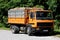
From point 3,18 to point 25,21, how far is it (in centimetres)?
1441

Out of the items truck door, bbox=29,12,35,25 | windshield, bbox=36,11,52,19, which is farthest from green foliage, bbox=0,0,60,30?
truck door, bbox=29,12,35,25

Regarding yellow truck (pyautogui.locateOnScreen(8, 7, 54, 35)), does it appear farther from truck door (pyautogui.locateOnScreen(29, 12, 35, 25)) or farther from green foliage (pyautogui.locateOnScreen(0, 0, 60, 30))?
green foliage (pyautogui.locateOnScreen(0, 0, 60, 30))

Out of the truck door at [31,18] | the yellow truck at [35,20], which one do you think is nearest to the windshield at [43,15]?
the yellow truck at [35,20]

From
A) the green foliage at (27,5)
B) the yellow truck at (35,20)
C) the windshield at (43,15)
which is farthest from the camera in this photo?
the green foliage at (27,5)

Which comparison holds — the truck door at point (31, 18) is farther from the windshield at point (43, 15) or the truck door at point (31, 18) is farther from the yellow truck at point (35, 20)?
the windshield at point (43, 15)

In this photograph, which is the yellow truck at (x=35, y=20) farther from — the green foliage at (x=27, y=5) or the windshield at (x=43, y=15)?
the green foliage at (x=27, y=5)

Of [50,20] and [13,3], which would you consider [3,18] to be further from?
[50,20]

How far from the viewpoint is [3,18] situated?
41750mm

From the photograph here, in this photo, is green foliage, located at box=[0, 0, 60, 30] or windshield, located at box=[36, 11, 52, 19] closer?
windshield, located at box=[36, 11, 52, 19]

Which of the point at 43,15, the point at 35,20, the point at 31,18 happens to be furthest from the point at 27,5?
the point at 35,20

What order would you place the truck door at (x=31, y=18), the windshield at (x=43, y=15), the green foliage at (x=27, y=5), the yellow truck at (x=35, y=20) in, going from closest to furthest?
the yellow truck at (x=35, y=20) < the truck door at (x=31, y=18) < the windshield at (x=43, y=15) < the green foliage at (x=27, y=5)

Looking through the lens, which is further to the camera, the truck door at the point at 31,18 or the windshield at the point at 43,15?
the windshield at the point at 43,15

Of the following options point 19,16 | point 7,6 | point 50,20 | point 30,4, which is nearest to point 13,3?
point 7,6

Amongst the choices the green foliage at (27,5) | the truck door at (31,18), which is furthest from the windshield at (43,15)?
the green foliage at (27,5)
